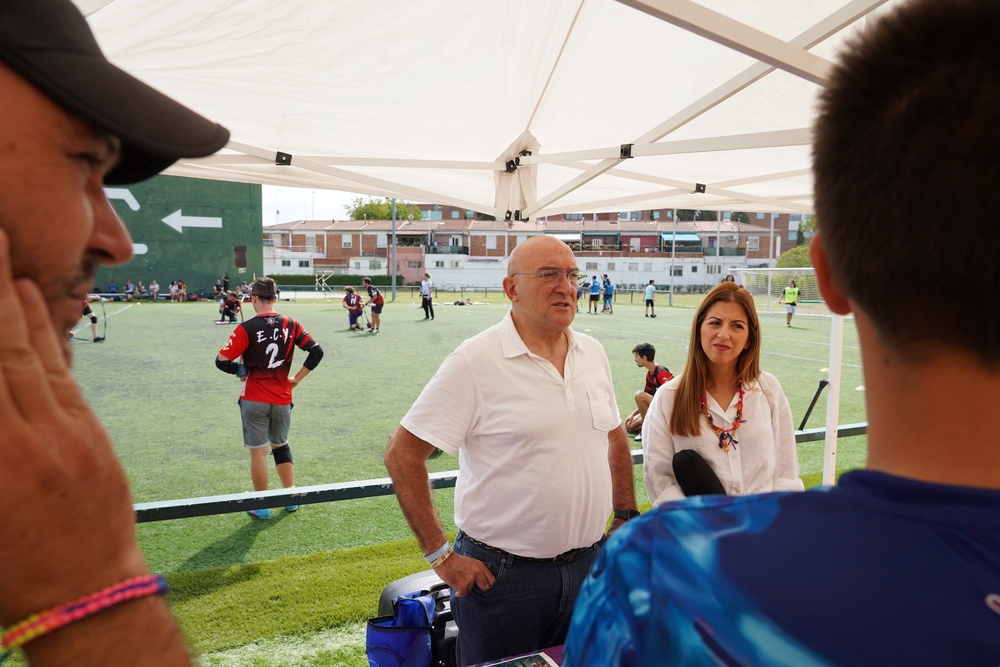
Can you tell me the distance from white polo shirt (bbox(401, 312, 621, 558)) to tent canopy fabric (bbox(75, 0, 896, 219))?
1.54 metres

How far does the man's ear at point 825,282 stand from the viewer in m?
0.72

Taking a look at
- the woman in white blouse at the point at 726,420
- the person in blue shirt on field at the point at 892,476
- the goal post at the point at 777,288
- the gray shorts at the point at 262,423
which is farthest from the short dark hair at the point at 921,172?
the goal post at the point at 777,288

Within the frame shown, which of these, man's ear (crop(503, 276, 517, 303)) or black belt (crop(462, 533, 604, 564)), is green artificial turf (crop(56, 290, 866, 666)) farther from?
man's ear (crop(503, 276, 517, 303))

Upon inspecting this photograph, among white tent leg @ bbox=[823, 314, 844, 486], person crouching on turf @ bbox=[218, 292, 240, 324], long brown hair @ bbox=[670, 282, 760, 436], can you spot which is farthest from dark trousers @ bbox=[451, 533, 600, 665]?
person crouching on turf @ bbox=[218, 292, 240, 324]

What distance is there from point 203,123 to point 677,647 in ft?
2.90

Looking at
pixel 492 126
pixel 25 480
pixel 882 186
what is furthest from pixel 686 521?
pixel 492 126

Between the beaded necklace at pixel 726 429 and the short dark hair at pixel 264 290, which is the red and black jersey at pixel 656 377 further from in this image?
the beaded necklace at pixel 726 429

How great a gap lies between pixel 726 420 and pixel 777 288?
38.4 meters

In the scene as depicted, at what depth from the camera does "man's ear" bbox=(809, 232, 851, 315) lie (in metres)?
0.72

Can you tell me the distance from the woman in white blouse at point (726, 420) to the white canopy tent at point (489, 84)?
1.29m

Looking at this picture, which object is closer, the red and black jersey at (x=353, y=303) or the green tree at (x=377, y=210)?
the red and black jersey at (x=353, y=303)

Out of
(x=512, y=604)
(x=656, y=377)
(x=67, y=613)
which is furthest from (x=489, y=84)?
(x=656, y=377)

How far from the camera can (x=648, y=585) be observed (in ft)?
2.07

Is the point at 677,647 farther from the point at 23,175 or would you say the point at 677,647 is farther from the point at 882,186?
the point at 23,175
